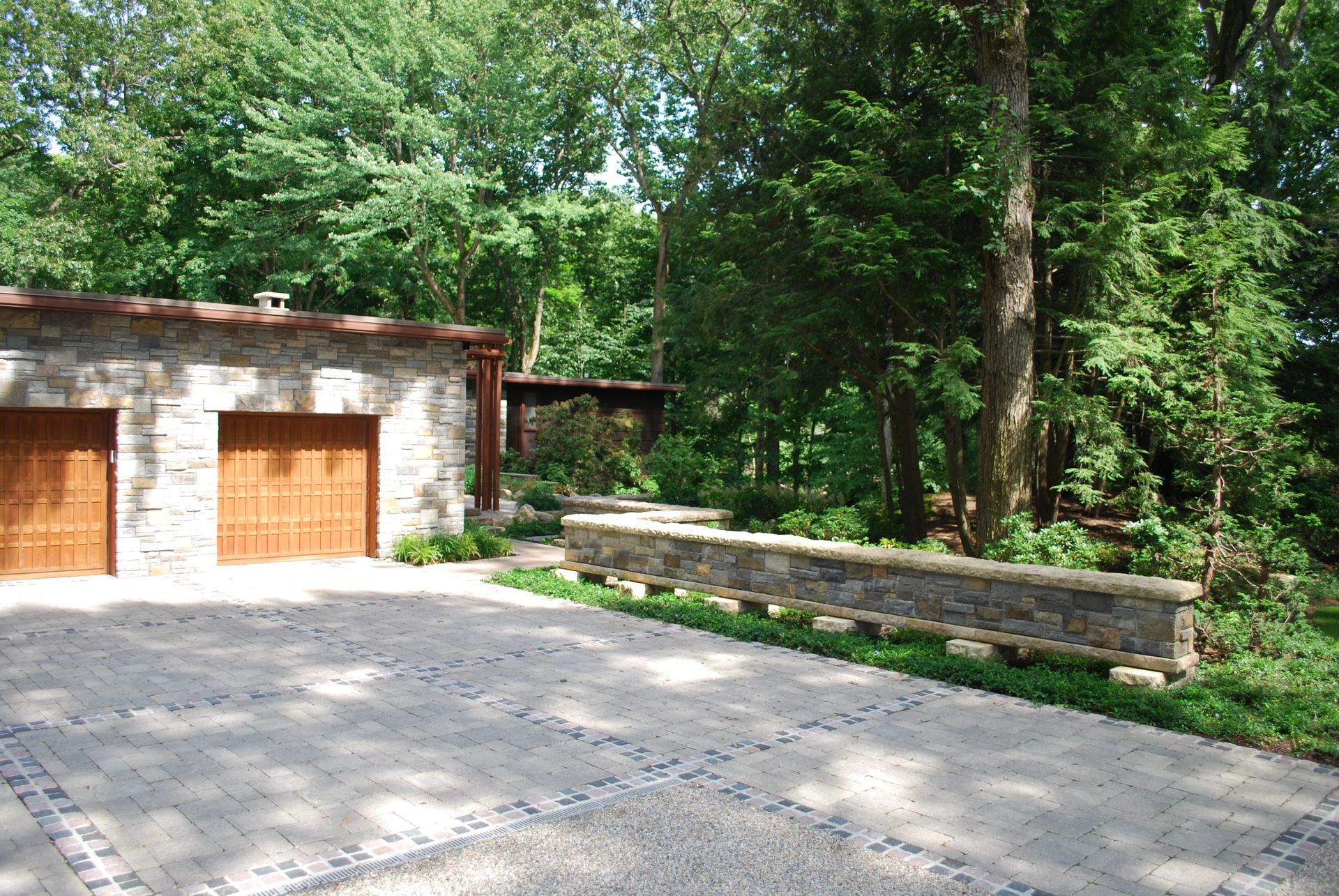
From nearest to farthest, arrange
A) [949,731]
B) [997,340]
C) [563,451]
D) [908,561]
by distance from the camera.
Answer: [949,731]
[908,561]
[997,340]
[563,451]

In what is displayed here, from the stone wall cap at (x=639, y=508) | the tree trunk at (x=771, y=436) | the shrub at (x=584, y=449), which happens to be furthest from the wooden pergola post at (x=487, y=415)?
the tree trunk at (x=771, y=436)

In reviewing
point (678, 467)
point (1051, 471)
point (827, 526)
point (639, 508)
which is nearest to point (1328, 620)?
point (1051, 471)

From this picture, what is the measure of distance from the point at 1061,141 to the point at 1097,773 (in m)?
9.23

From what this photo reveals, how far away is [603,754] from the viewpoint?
18.4ft

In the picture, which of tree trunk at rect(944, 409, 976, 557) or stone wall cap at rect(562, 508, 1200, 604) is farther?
tree trunk at rect(944, 409, 976, 557)

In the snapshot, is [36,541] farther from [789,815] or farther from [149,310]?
[789,815]

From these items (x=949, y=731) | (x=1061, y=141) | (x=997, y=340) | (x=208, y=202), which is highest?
(x=208, y=202)

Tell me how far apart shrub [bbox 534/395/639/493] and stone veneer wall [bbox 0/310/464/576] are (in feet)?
23.8

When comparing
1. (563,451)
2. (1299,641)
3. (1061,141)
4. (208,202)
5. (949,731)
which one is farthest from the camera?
(208,202)

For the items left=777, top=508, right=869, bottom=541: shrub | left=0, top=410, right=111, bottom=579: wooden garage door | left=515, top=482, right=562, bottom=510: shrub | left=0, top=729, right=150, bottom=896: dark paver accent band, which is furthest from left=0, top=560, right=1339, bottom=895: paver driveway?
left=515, top=482, right=562, bottom=510: shrub

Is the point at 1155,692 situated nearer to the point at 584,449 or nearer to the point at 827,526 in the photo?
the point at 827,526

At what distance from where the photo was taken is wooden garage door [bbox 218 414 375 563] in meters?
12.4

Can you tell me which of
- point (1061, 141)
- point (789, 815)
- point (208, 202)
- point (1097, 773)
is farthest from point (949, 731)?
point (208, 202)

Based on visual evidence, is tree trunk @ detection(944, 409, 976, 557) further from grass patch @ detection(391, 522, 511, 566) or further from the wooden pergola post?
the wooden pergola post
